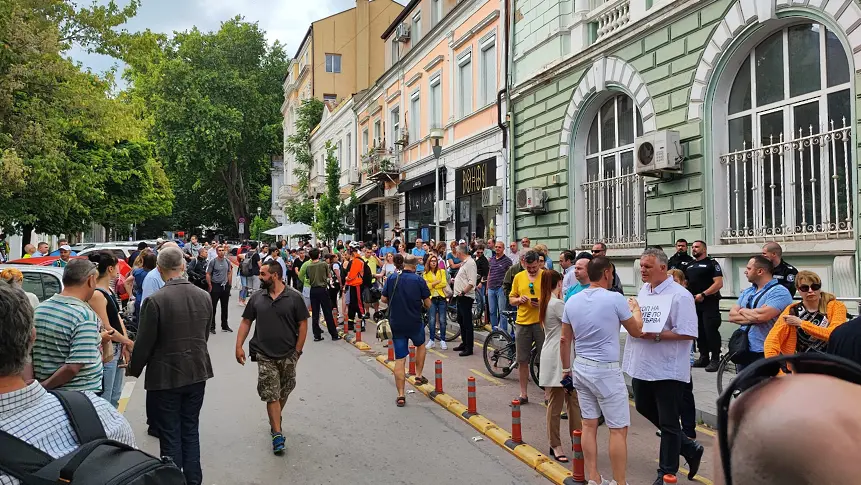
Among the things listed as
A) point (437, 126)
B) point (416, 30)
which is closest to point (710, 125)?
point (437, 126)

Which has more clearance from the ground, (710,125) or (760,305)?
(710,125)

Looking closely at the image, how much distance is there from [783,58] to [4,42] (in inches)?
587

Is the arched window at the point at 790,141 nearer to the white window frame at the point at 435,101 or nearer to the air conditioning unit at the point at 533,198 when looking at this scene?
the air conditioning unit at the point at 533,198

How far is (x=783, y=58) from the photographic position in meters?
10.1

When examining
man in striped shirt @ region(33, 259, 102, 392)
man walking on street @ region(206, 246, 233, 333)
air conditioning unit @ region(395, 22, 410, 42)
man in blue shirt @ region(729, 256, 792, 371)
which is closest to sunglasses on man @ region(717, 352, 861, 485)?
man in striped shirt @ region(33, 259, 102, 392)

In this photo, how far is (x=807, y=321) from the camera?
5746 mm

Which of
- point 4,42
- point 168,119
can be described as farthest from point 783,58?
point 168,119

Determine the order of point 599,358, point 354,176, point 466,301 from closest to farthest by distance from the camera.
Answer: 1. point 599,358
2. point 466,301
3. point 354,176

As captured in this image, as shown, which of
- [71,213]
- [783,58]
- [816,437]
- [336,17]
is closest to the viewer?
[816,437]

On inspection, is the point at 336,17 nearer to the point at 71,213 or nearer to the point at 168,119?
the point at 168,119

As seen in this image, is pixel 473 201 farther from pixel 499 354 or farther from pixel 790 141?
pixel 790 141

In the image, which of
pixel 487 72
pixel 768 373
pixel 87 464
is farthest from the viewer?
pixel 487 72

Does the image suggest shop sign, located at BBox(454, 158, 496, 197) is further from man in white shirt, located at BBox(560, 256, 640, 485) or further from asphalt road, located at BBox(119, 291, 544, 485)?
man in white shirt, located at BBox(560, 256, 640, 485)

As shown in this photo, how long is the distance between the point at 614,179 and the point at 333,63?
3150cm
